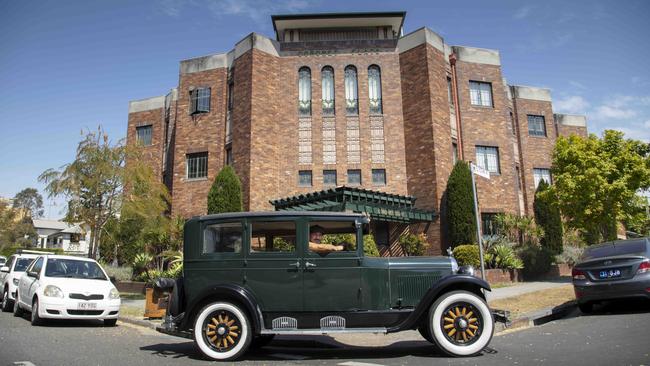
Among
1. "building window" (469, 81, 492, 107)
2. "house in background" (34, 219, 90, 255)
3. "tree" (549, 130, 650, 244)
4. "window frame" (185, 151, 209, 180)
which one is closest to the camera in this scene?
"tree" (549, 130, 650, 244)

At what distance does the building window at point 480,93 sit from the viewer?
23.4m

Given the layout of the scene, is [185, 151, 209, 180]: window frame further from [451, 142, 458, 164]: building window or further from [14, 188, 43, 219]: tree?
[14, 188, 43, 219]: tree

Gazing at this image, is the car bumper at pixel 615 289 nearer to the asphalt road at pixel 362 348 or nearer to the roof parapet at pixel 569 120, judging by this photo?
the asphalt road at pixel 362 348

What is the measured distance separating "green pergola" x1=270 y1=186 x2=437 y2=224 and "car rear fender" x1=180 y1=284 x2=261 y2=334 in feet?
36.1

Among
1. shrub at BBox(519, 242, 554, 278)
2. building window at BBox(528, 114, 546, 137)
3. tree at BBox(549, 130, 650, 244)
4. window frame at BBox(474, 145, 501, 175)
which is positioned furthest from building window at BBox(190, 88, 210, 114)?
building window at BBox(528, 114, 546, 137)

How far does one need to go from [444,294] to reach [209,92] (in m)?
20.8

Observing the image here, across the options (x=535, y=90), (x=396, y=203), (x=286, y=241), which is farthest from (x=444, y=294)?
(x=535, y=90)

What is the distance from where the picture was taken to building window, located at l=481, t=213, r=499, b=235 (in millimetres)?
21672

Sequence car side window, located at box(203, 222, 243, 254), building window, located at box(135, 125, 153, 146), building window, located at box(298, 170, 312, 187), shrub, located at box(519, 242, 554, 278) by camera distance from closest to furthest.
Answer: car side window, located at box(203, 222, 243, 254), shrub, located at box(519, 242, 554, 278), building window, located at box(298, 170, 312, 187), building window, located at box(135, 125, 153, 146)

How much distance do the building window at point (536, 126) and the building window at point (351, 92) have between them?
40.7 feet

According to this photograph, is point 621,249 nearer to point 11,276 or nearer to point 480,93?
point 11,276

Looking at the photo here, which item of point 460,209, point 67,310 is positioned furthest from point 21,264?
point 460,209

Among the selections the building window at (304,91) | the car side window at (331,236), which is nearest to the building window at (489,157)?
the building window at (304,91)

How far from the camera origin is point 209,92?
23.8 metres
